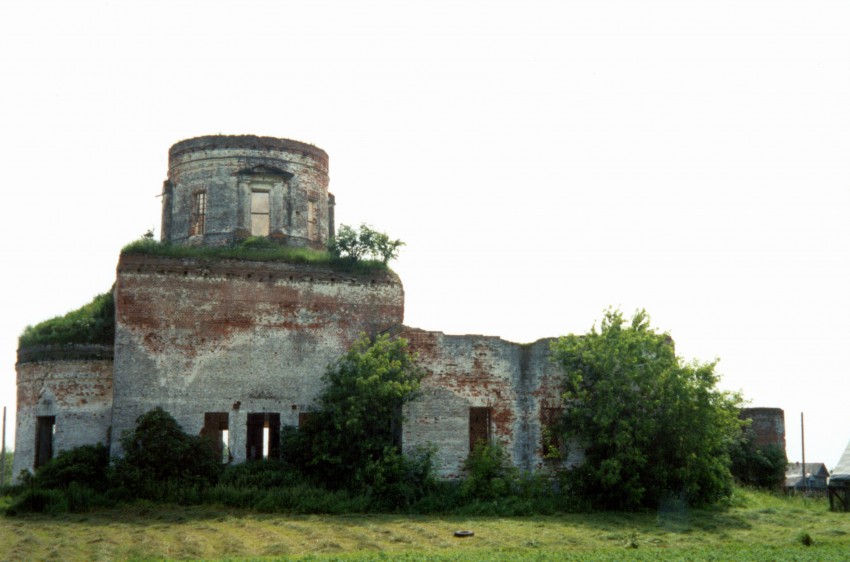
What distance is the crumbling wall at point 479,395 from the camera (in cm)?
2080

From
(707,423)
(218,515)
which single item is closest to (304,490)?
(218,515)

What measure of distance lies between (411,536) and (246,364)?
6.87 m

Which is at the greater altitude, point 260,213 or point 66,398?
point 260,213

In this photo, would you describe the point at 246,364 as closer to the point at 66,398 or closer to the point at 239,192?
the point at 66,398

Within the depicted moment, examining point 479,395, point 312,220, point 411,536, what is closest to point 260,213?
point 312,220

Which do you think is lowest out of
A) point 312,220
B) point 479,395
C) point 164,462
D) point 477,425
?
point 164,462

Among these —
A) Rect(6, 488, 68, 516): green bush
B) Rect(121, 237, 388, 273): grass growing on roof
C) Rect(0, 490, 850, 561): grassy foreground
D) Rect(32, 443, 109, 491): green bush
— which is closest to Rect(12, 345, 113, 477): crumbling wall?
Rect(32, 443, 109, 491): green bush

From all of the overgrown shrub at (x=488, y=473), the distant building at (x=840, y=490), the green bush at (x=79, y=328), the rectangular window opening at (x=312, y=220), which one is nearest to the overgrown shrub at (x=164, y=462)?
the green bush at (x=79, y=328)

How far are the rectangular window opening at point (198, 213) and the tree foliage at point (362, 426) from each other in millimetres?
5617

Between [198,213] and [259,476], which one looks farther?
[198,213]

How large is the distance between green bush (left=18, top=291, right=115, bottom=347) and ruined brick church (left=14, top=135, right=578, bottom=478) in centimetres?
29

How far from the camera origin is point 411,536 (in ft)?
52.3

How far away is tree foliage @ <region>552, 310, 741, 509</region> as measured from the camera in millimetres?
19906

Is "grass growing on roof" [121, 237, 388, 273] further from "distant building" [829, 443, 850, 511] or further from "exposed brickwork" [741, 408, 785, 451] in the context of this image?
"exposed brickwork" [741, 408, 785, 451]
